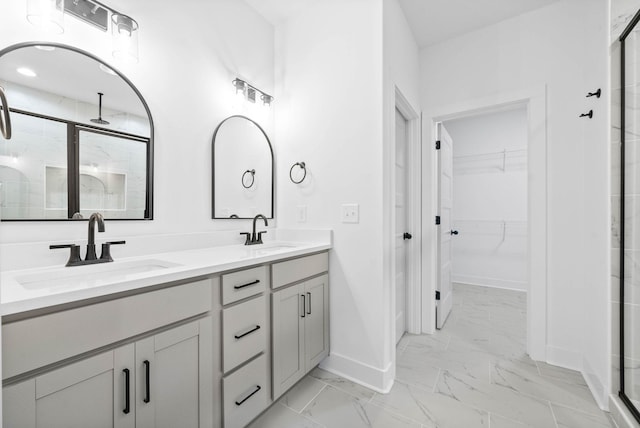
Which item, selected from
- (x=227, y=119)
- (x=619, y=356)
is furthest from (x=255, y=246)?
(x=619, y=356)

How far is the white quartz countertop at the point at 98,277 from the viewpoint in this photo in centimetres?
76

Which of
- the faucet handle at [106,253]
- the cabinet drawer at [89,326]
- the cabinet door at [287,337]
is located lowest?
the cabinet door at [287,337]

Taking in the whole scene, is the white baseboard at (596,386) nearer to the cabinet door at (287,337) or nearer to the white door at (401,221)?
the white door at (401,221)

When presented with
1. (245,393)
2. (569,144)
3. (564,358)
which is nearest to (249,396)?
(245,393)

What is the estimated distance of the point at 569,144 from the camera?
6.63ft

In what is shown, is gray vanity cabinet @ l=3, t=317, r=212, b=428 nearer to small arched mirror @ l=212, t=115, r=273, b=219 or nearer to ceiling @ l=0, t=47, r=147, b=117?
small arched mirror @ l=212, t=115, r=273, b=219

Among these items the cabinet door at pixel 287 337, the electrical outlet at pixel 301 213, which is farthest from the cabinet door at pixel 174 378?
the electrical outlet at pixel 301 213

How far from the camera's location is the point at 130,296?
37.0 inches

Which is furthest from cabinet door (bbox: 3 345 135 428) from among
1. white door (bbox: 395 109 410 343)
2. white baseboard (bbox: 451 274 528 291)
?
white baseboard (bbox: 451 274 528 291)

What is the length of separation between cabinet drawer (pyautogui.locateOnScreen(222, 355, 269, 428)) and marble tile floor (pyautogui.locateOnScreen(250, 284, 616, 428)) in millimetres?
167

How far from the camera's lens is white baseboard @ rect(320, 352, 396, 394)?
175 cm

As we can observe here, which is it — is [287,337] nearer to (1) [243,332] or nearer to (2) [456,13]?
(1) [243,332]

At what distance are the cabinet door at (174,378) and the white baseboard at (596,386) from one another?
6.86 ft

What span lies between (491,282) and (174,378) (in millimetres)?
4350
